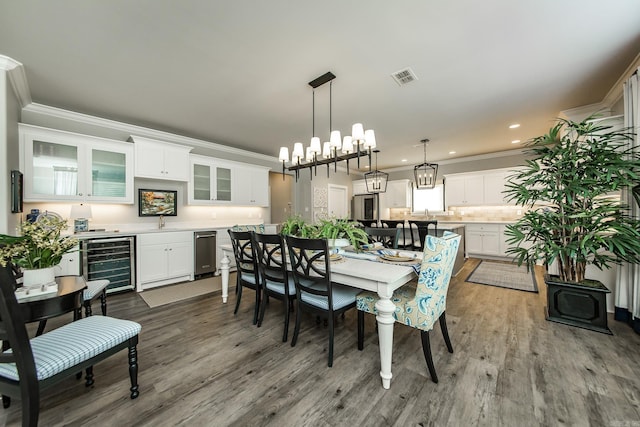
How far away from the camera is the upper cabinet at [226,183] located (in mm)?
4715

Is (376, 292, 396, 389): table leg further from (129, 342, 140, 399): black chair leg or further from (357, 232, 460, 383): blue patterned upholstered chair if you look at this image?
(129, 342, 140, 399): black chair leg

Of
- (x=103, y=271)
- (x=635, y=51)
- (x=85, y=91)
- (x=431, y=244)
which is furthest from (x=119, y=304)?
(x=635, y=51)

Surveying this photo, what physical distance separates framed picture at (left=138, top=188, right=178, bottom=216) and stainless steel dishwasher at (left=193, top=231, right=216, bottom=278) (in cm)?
78

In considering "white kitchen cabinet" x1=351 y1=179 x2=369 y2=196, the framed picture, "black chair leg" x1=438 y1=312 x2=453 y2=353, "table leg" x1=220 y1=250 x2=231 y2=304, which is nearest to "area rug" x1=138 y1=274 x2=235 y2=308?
"table leg" x1=220 y1=250 x2=231 y2=304

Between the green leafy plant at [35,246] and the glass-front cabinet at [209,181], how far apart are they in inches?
122

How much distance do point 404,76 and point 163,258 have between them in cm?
435

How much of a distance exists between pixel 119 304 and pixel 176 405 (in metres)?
2.42

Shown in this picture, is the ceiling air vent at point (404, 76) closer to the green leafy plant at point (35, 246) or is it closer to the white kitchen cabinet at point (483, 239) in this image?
the green leafy plant at point (35, 246)

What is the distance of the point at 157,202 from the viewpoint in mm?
4449

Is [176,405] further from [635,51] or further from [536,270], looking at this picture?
[536,270]

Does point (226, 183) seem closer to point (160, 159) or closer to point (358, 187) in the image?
point (160, 159)

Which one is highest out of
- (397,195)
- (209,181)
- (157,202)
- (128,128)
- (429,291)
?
(128,128)

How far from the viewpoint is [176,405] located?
1.51 metres

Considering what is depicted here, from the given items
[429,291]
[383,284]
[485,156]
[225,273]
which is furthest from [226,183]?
[485,156]
